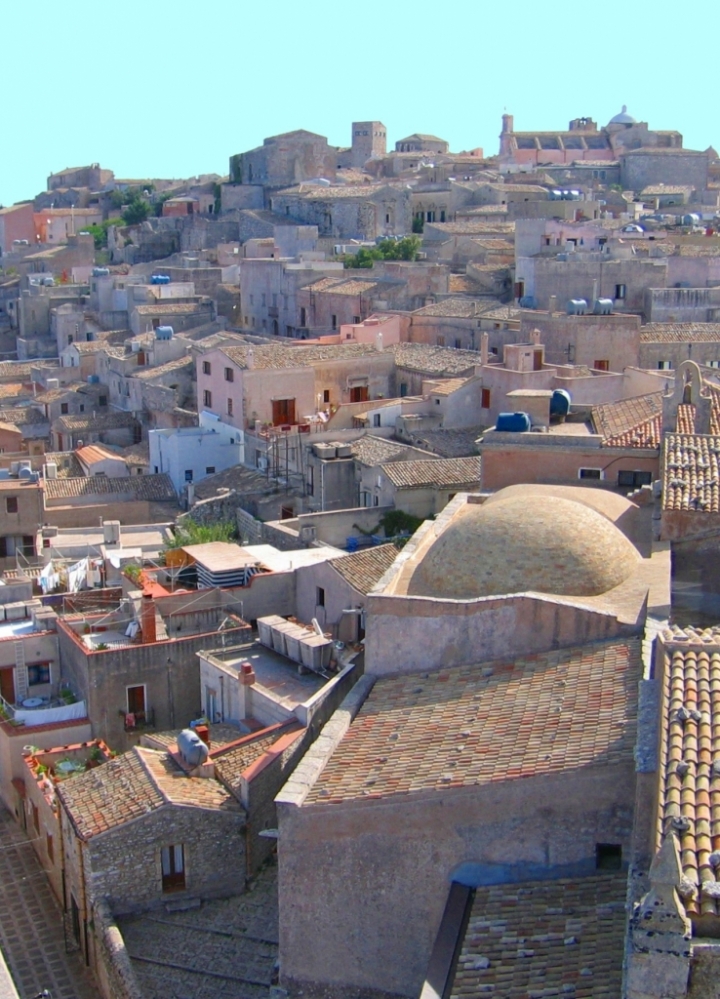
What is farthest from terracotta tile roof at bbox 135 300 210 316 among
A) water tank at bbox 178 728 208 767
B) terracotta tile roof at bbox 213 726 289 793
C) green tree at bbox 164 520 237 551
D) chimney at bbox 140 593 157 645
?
water tank at bbox 178 728 208 767

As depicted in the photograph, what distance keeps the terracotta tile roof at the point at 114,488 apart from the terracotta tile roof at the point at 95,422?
20.1 ft

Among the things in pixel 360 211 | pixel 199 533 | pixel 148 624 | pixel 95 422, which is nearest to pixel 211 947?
pixel 148 624

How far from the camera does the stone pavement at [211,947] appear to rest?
12266 mm

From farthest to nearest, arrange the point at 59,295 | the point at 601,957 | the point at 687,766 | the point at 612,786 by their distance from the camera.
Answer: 1. the point at 59,295
2. the point at 612,786
3. the point at 601,957
4. the point at 687,766

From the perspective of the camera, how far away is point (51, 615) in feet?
63.5

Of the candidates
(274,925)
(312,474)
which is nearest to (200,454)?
(312,474)

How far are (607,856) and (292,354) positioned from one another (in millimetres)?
22957

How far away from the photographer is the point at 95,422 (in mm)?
36344

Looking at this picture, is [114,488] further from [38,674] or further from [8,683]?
[8,683]

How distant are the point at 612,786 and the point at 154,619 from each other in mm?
10311

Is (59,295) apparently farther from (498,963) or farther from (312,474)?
(498,963)

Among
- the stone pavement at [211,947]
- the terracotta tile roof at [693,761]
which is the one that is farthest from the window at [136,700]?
the terracotta tile roof at [693,761]

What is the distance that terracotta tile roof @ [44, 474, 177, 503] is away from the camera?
28.6m

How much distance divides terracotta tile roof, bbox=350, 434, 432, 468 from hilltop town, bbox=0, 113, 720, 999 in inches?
3.6
